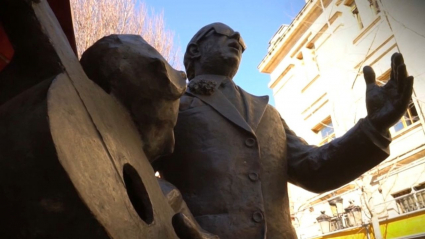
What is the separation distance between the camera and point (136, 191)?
883 millimetres

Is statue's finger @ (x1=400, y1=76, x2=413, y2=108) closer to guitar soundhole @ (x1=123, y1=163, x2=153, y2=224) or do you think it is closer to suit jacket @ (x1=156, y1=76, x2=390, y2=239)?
suit jacket @ (x1=156, y1=76, x2=390, y2=239)

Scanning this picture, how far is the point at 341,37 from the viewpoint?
40.9ft

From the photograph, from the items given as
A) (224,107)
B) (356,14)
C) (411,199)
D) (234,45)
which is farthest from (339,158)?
(356,14)

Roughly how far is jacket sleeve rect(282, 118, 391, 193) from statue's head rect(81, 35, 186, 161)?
35.0 inches

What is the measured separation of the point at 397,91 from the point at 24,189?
4.69ft

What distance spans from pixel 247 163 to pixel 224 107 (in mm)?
284

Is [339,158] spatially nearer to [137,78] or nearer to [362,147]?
[362,147]

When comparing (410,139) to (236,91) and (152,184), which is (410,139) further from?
(152,184)

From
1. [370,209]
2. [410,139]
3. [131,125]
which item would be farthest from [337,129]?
[131,125]

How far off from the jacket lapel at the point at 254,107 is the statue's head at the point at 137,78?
0.71 metres

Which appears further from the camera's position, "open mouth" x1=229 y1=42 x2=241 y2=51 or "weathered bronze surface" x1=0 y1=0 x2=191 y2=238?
"open mouth" x1=229 y1=42 x2=241 y2=51

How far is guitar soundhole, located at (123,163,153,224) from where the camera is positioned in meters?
0.87

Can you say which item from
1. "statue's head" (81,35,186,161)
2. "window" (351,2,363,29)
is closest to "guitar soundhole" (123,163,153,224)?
"statue's head" (81,35,186,161)

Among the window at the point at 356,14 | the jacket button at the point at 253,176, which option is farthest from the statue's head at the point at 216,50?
the window at the point at 356,14
